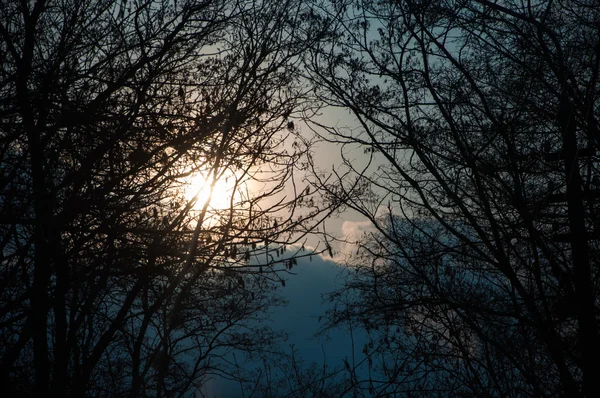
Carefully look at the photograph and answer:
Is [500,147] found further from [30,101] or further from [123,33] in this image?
[30,101]

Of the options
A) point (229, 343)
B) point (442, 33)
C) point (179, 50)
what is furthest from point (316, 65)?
point (229, 343)

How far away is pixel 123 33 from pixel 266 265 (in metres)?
2.81

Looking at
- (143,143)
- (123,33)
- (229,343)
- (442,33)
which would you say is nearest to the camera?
(143,143)

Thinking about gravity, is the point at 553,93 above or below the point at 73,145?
above

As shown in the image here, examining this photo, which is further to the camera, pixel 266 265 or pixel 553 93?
pixel 553 93

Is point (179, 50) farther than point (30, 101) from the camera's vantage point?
Yes

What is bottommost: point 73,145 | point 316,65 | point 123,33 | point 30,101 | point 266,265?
point 266,265

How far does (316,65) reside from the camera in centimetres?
700

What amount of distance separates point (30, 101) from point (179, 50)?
5.14 feet

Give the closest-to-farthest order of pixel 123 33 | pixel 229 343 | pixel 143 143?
pixel 143 143, pixel 123 33, pixel 229 343

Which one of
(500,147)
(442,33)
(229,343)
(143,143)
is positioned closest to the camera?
(143,143)

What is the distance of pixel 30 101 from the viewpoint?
14.4 feet

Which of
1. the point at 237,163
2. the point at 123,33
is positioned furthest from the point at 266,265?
the point at 123,33

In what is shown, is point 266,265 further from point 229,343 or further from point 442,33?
point 229,343
